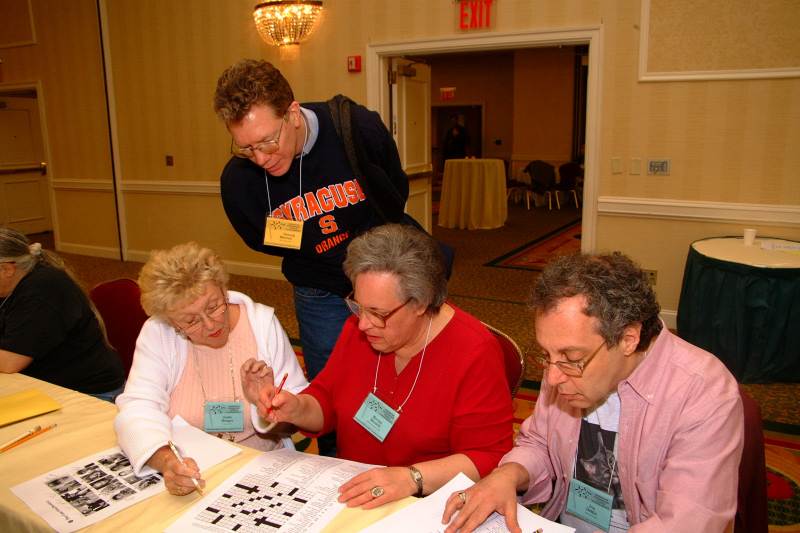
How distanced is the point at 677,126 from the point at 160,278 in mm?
3668

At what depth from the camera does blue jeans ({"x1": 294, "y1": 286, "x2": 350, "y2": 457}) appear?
7.09 ft

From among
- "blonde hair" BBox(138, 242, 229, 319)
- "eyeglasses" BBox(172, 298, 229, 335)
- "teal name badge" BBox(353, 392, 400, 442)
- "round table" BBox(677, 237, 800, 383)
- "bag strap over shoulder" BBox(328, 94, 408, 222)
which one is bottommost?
"round table" BBox(677, 237, 800, 383)

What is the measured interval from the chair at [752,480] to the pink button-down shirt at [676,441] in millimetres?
83

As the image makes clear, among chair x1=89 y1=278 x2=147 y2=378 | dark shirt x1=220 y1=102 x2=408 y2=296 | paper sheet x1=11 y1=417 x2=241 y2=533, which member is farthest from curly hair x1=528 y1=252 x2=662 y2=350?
chair x1=89 y1=278 x2=147 y2=378

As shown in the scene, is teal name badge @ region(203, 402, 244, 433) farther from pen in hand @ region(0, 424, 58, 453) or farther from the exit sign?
the exit sign

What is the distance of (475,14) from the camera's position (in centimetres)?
457

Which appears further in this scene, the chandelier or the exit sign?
the chandelier

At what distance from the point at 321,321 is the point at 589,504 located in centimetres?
115

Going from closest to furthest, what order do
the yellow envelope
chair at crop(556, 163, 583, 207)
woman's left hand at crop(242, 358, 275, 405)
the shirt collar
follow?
woman's left hand at crop(242, 358, 275, 405) → the yellow envelope → the shirt collar → chair at crop(556, 163, 583, 207)

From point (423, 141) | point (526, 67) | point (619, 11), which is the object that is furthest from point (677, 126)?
Answer: point (526, 67)

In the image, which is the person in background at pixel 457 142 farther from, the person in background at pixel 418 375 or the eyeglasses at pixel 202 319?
the person in background at pixel 418 375

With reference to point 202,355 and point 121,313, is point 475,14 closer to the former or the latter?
point 121,313

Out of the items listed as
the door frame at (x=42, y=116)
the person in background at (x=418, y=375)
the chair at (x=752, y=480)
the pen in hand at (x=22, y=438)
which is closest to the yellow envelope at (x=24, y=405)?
the pen in hand at (x=22, y=438)

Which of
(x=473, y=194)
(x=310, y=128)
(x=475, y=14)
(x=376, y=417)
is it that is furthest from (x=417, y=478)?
(x=473, y=194)
